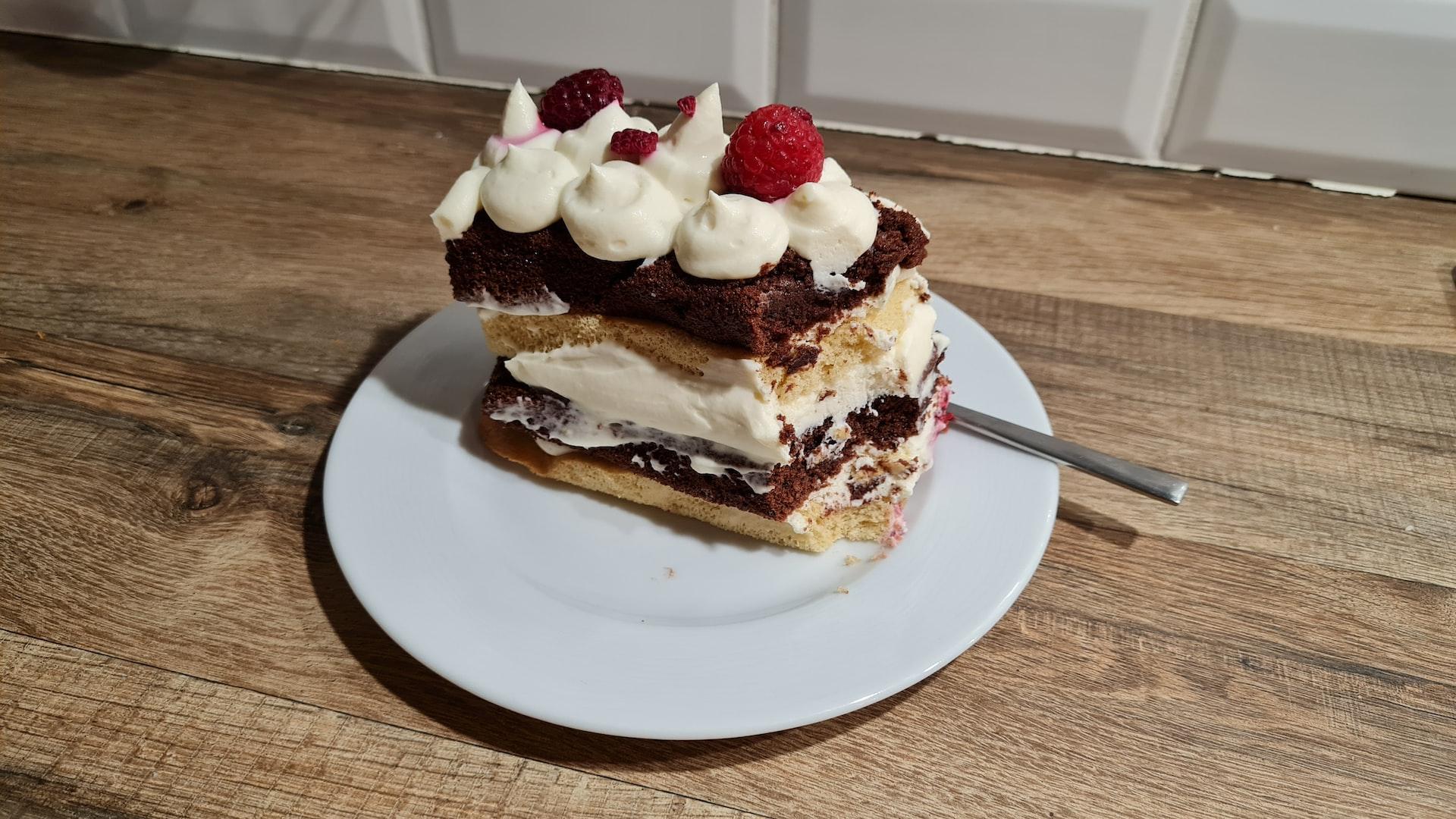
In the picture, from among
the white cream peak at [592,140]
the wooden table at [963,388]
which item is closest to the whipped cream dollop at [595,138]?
the white cream peak at [592,140]

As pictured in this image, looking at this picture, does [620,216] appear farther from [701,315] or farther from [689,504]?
[689,504]

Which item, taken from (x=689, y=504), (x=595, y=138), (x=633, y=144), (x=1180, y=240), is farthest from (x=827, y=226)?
(x=1180, y=240)

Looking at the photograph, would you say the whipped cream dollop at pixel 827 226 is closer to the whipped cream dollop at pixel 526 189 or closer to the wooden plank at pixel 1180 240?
the whipped cream dollop at pixel 526 189

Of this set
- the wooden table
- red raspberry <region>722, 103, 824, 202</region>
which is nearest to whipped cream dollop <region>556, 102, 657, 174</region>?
red raspberry <region>722, 103, 824, 202</region>

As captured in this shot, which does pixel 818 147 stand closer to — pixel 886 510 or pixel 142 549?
pixel 886 510

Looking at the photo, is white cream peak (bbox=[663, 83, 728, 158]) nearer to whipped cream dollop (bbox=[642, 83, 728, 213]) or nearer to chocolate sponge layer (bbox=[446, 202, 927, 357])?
whipped cream dollop (bbox=[642, 83, 728, 213])
